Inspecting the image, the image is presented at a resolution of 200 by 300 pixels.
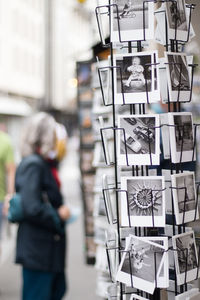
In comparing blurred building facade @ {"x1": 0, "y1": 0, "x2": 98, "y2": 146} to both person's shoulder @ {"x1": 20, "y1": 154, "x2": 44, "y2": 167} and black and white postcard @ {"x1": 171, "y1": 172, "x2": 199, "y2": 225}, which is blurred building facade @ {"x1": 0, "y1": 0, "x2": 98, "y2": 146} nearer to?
person's shoulder @ {"x1": 20, "y1": 154, "x2": 44, "y2": 167}

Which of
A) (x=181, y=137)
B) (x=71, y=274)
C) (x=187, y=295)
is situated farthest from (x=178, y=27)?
(x=71, y=274)

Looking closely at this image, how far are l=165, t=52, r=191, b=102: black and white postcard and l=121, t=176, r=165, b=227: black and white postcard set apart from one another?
32 centimetres

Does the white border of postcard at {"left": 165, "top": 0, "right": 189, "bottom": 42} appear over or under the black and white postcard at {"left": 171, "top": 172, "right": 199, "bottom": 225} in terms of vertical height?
over

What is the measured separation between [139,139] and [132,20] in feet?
1.44

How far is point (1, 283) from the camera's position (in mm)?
6195

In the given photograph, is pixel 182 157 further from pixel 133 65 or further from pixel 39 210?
pixel 39 210

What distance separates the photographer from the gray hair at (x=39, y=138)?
4.06 meters

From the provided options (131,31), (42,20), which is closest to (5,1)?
(42,20)

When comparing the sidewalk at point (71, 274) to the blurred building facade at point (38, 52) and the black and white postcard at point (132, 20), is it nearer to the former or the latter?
the black and white postcard at point (132, 20)

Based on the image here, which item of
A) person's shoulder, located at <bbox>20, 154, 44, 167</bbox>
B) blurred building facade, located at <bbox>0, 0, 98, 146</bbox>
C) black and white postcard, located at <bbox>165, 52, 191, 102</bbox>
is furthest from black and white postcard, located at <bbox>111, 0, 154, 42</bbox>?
blurred building facade, located at <bbox>0, 0, 98, 146</bbox>

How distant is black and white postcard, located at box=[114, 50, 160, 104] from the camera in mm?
2105

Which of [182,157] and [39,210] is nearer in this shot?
[182,157]

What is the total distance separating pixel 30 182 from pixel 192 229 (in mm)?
1733

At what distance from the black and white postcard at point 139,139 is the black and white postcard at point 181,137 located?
0.06 meters
